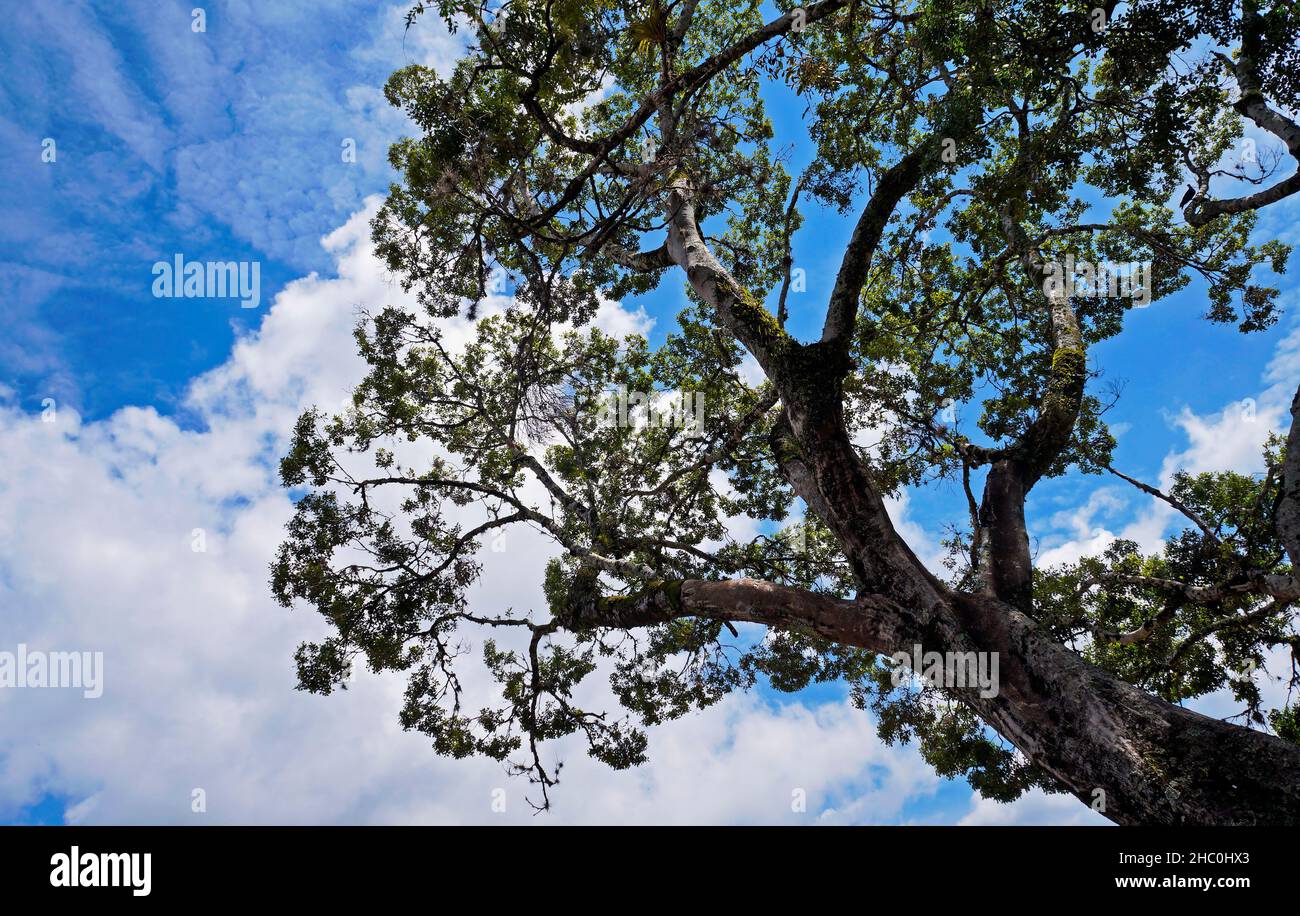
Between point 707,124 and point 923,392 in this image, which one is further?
point 923,392

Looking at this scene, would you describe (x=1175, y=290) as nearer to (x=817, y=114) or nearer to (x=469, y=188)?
Result: (x=817, y=114)

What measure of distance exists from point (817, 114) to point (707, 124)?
90.6 inches

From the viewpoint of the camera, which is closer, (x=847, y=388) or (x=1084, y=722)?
(x=1084, y=722)
